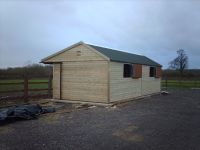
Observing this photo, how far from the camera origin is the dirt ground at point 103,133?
5.70 meters

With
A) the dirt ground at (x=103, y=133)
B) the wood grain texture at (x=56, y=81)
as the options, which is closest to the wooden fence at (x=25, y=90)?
the wood grain texture at (x=56, y=81)

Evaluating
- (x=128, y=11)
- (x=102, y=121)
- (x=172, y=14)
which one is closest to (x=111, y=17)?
(x=128, y=11)

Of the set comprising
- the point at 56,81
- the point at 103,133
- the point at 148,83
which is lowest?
the point at 103,133

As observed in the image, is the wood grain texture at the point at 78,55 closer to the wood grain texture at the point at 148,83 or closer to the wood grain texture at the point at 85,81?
the wood grain texture at the point at 85,81

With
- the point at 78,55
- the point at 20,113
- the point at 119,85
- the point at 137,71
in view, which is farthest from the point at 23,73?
the point at 137,71

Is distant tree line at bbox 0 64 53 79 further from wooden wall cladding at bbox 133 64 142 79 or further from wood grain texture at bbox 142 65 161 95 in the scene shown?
wood grain texture at bbox 142 65 161 95

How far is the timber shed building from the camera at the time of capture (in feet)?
42.4

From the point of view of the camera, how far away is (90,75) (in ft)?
43.9

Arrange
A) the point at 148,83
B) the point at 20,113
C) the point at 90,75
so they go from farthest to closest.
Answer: the point at 148,83 < the point at 90,75 < the point at 20,113

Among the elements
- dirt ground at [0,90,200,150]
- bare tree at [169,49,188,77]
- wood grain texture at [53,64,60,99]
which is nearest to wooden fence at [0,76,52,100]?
wood grain texture at [53,64,60,99]

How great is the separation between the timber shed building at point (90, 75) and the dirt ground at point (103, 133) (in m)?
3.56

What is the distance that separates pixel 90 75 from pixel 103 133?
263 inches

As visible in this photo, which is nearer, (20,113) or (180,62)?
(20,113)

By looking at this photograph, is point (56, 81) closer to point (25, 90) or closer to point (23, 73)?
point (23, 73)
